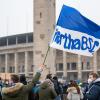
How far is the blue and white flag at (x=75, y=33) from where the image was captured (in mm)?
9898

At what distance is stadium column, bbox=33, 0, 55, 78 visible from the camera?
57.3 meters

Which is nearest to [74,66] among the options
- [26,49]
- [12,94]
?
[26,49]

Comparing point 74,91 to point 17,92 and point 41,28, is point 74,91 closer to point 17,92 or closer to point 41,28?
point 17,92

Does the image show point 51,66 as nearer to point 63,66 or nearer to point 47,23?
point 47,23

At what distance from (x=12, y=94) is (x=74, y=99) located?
19.6 ft

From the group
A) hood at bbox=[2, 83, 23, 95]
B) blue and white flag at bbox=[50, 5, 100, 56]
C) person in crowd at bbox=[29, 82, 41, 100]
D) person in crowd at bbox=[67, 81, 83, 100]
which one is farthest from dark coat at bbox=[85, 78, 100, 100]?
person in crowd at bbox=[67, 81, 83, 100]

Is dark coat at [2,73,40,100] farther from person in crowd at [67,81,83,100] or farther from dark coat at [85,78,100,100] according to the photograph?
person in crowd at [67,81,83,100]

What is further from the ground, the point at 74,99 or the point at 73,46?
the point at 73,46

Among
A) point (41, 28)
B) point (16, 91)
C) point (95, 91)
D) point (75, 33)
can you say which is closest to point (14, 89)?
point (16, 91)

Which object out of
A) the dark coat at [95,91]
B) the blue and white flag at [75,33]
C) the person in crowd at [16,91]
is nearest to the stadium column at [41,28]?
the blue and white flag at [75,33]

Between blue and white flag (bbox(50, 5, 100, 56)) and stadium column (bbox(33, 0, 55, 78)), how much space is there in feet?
153

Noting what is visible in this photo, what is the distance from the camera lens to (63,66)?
83.5 metres

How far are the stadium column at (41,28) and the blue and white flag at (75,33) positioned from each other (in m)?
46.6

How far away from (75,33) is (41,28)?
47509mm
